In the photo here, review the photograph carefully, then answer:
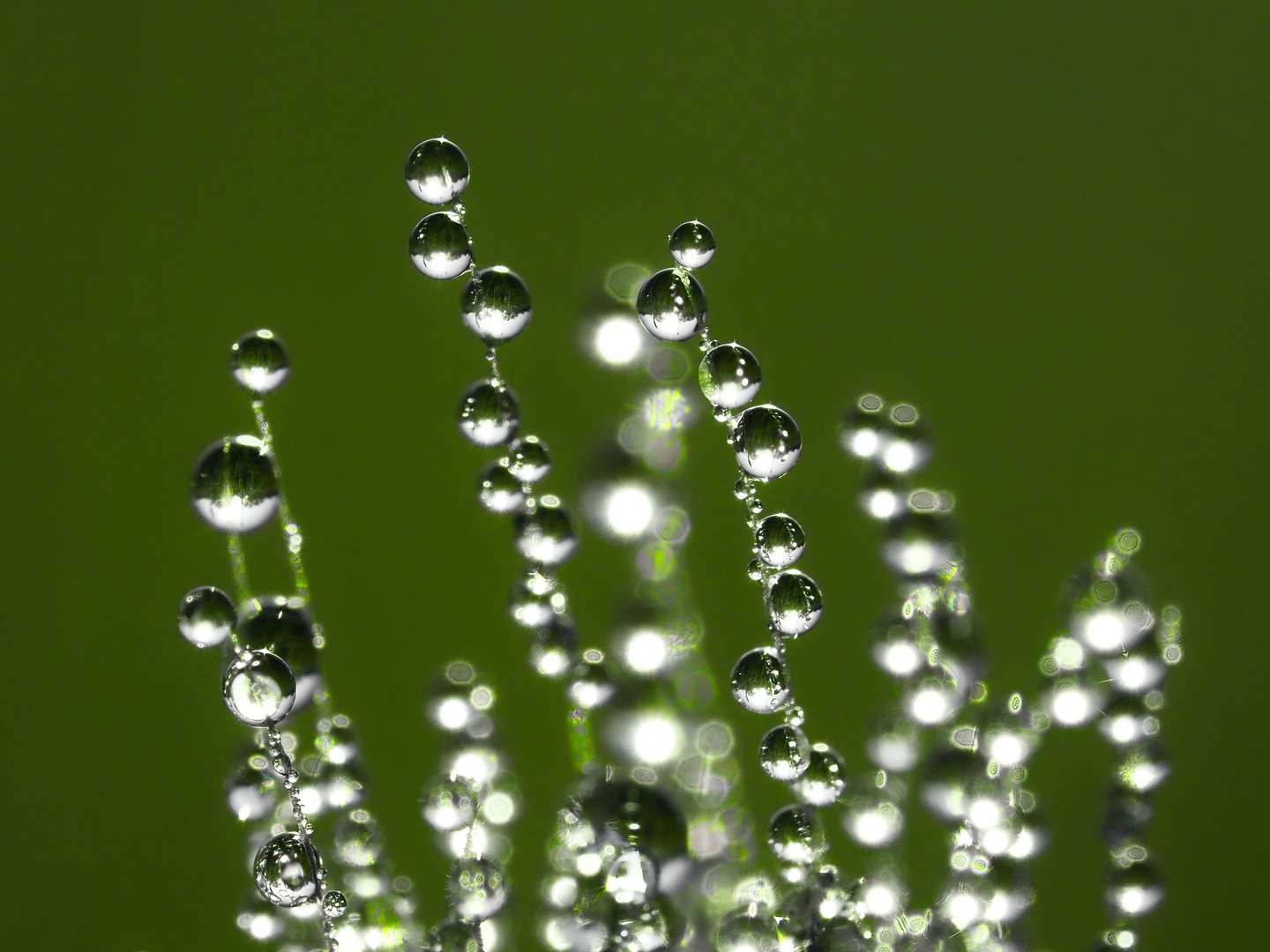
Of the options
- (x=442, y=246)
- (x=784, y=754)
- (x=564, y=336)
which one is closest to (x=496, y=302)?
(x=442, y=246)

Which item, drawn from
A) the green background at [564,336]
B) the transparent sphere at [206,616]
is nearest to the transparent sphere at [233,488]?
the transparent sphere at [206,616]

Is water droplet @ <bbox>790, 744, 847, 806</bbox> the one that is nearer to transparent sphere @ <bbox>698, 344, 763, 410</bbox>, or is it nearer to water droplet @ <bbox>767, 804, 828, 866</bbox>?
water droplet @ <bbox>767, 804, 828, 866</bbox>

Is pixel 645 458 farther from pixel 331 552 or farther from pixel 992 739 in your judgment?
pixel 331 552

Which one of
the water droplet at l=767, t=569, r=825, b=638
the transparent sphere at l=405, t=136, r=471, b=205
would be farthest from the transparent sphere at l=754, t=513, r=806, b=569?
the transparent sphere at l=405, t=136, r=471, b=205

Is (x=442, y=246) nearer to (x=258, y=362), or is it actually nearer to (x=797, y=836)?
Result: (x=258, y=362)

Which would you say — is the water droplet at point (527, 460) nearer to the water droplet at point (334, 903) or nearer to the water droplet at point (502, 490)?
the water droplet at point (502, 490)
